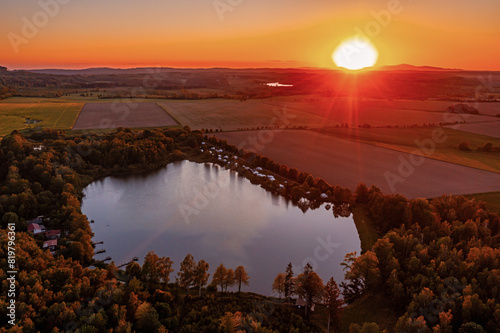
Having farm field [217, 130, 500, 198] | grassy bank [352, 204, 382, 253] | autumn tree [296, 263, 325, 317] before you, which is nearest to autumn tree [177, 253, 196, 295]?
autumn tree [296, 263, 325, 317]

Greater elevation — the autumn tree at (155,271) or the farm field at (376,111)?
the farm field at (376,111)

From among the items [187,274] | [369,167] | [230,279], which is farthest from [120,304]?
[369,167]

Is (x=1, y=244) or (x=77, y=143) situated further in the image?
(x=77, y=143)

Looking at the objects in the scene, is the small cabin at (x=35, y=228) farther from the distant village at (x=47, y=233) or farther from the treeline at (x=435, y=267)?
the treeline at (x=435, y=267)

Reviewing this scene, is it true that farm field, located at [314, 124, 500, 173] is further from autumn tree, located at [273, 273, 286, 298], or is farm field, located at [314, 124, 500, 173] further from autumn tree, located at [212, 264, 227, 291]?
autumn tree, located at [212, 264, 227, 291]

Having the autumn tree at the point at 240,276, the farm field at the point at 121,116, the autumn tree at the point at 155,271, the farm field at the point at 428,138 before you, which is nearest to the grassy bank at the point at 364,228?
the autumn tree at the point at 240,276

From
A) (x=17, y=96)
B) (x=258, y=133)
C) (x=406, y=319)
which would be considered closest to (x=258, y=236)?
(x=406, y=319)

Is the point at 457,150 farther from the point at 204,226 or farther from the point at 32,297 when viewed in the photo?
the point at 32,297
